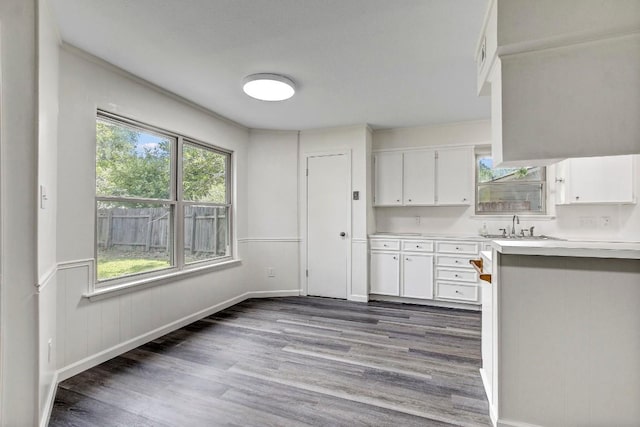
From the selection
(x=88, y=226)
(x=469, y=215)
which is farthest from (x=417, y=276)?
(x=88, y=226)

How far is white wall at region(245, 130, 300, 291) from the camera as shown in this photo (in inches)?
174

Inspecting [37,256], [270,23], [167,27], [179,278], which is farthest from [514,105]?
[179,278]

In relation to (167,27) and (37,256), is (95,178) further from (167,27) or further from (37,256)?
(167,27)

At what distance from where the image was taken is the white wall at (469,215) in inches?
137

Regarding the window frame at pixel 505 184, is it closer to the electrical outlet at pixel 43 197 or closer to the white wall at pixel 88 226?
the white wall at pixel 88 226

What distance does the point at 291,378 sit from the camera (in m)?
2.22

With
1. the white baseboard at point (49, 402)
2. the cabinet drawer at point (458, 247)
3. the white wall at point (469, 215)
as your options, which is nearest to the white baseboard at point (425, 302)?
the cabinet drawer at point (458, 247)

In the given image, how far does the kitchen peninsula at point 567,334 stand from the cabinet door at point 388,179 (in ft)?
8.94

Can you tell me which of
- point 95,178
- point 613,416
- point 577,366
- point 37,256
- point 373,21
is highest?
point 373,21

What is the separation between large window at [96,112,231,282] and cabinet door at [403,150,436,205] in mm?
2532

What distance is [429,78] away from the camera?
9.07ft

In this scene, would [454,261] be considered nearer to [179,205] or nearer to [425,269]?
[425,269]

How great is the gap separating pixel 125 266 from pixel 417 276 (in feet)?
11.0

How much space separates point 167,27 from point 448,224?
153 inches
